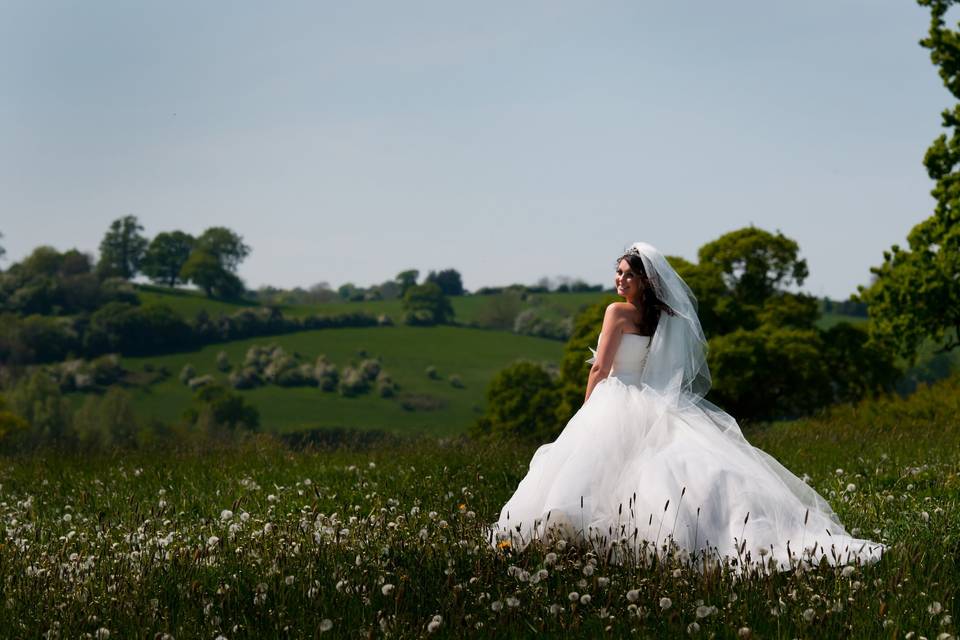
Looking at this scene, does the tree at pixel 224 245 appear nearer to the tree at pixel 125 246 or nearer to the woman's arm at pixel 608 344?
the tree at pixel 125 246

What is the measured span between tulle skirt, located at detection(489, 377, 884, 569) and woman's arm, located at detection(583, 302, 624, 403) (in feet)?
0.67

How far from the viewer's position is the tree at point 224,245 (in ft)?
528

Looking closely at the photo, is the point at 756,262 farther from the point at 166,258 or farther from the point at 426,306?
the point at 166,258

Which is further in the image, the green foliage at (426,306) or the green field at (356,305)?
the green field at (356,305)

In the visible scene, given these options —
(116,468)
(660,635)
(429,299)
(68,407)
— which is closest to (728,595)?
(660,635)

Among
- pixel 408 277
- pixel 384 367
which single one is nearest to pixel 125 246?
pixel 408 277

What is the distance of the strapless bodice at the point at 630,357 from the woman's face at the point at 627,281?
0.42m

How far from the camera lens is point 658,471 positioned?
333 inches

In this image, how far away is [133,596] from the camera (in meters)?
6.18

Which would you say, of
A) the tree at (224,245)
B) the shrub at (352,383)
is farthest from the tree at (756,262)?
the tree at (224,245)

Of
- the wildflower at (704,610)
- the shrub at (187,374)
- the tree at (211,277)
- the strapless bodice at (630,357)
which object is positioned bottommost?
the shrub at (187,374)

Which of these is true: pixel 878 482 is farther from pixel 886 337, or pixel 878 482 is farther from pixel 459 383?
pixel 459 383

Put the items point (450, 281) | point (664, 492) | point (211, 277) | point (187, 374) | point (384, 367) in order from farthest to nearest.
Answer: point (450, 281), point (211, 277), point (384, 367), point (187, 374), point (664, 492)

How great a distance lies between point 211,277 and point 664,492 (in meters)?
141
